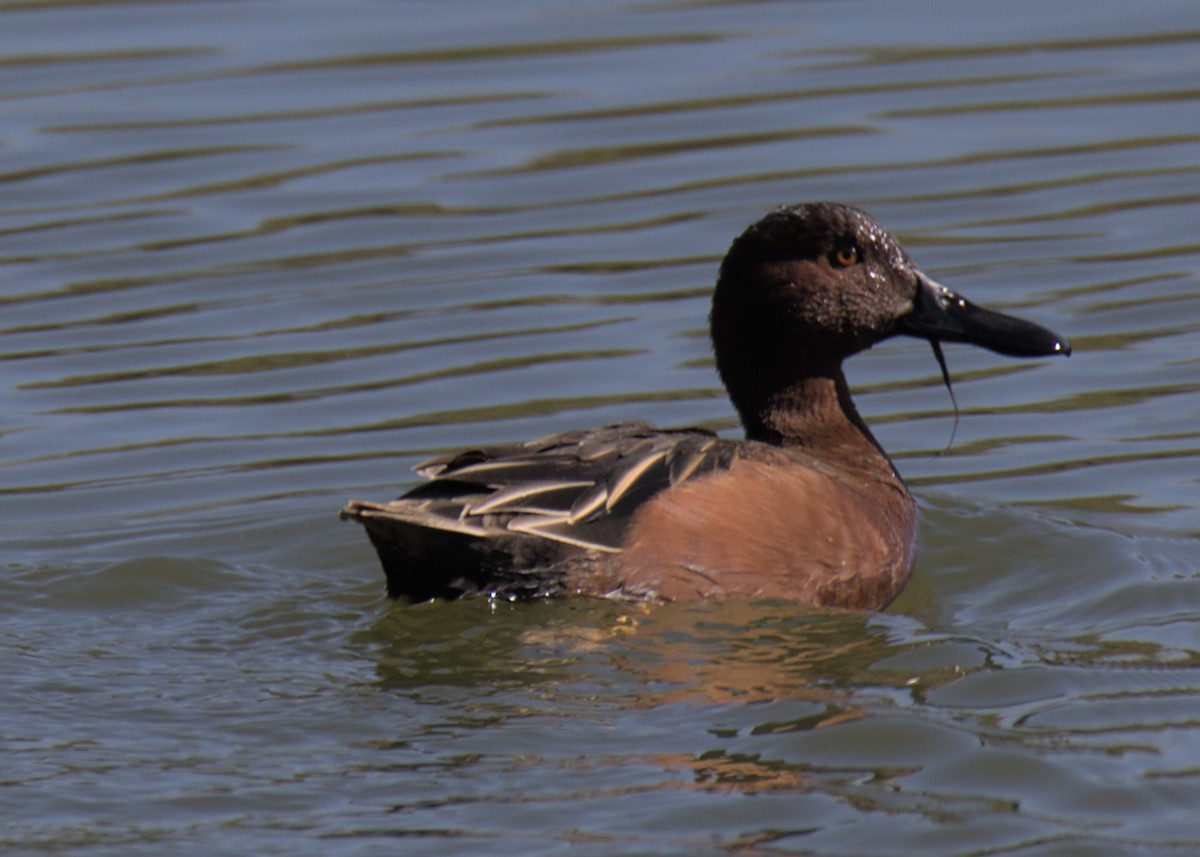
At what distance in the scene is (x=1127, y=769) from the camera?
574 cm

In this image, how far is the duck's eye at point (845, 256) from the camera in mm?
7992

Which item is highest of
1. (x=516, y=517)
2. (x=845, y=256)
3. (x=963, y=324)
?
(x=845, y=256)

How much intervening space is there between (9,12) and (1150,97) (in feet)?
22.9

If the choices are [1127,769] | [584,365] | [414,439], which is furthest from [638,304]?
[1127,769]

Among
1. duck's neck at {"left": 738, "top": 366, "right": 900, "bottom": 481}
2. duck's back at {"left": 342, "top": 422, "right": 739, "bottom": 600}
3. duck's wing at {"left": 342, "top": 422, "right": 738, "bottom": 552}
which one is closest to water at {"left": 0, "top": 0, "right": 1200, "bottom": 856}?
duck's back at {"left": 342, "top": 422, "right": 739, "bottom": 600}

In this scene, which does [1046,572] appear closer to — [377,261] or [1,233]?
[377,261]

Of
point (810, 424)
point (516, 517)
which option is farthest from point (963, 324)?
point (516, 517)

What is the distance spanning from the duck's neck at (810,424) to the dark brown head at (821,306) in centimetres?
3

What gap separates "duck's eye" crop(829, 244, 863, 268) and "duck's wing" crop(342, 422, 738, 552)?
981 mm

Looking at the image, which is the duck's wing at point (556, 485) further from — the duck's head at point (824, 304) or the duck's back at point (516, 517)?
the duck's head at point (824, 304)

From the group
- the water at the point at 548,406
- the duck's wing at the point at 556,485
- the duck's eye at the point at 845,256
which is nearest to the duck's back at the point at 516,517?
the duck's wing at the point at 556,485

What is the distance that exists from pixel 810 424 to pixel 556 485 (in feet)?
4.92

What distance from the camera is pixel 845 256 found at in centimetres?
800

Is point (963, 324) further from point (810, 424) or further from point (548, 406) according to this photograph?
point (548, 406)
